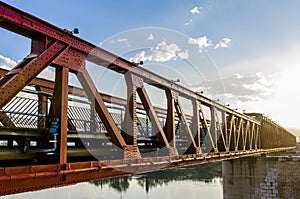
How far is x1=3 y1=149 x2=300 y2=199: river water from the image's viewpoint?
113 ft

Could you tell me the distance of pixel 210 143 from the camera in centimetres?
1814

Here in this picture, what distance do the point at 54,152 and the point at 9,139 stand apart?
5.42 feet

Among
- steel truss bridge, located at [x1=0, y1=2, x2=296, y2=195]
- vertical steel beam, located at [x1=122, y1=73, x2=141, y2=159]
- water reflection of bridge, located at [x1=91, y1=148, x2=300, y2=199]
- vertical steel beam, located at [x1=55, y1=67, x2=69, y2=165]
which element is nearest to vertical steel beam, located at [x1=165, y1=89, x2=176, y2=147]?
steel truss bridge, located at [x1=0, y1=2, x2=296, y2=195]

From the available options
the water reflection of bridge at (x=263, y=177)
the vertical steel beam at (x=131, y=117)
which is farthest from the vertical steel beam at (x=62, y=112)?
the water reflection of bridge at (x=263, y=177)

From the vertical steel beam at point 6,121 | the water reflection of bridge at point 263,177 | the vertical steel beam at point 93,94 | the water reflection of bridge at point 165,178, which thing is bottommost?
the water reflection of bridge at point 165,178

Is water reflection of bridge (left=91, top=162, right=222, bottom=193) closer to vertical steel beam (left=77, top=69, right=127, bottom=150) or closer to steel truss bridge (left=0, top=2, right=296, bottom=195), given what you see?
steel truss bridge (left=0, top=2, right=296, bottom=195)

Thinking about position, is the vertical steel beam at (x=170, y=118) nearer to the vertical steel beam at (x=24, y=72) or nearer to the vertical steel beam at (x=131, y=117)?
the vertical steel beam at (x=131, y=117)

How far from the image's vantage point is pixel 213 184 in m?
72.3

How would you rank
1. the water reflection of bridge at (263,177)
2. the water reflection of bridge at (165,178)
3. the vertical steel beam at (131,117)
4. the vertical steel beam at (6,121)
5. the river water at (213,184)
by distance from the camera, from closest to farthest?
the vertical steel beam at (6,121)
the vertical steel beam at (131,117)
the water reflection of bridge at (263,177)
the river water at (213,184)
the water reflection of bridge at (165,178)

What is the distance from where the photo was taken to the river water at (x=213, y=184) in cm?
3444

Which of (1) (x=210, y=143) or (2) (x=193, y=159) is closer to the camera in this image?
(2) (x=193, y=159)

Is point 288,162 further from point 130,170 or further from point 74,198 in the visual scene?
point 74,198

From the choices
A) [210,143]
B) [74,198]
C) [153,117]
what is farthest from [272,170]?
[74,198]

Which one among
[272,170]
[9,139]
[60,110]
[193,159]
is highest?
[60,110]
